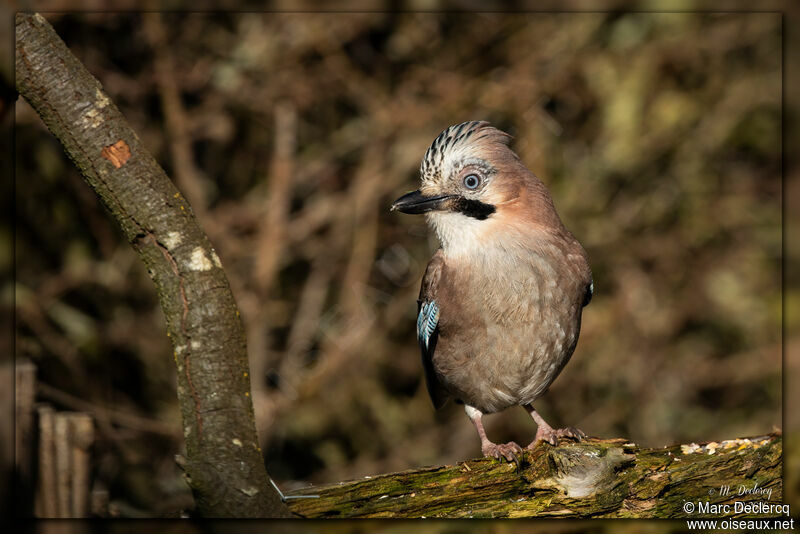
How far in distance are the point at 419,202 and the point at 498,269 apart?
54cm

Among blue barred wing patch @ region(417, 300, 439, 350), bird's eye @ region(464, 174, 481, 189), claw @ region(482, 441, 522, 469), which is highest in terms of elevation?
bird's eye @ region(464, 174, 481, 189)

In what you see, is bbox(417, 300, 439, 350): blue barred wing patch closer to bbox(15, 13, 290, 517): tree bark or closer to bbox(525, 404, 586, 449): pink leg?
bbox(525, 404, 586, 449): pink leg

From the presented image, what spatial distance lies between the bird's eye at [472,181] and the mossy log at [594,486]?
134cm

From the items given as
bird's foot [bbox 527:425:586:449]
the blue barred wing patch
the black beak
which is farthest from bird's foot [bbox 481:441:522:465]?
the black beak

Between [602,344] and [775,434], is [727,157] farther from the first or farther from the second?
[775,434]

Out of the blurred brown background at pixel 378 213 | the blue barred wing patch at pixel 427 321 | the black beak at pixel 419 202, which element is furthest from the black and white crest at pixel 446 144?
the blurred brown background at pixel 378 213

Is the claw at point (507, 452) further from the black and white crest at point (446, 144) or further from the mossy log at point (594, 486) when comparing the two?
the black and white crest at point (446, 144)

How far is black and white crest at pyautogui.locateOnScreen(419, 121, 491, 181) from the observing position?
4051mm

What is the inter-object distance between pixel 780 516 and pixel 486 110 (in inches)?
195

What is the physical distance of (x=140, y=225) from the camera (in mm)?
3057

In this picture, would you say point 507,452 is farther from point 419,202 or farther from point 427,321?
point 419,202

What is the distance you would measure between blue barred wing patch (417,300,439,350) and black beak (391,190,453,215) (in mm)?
641

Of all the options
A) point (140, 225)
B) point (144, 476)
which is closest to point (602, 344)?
point (144, 476)

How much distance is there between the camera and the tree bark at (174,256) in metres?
3.04
